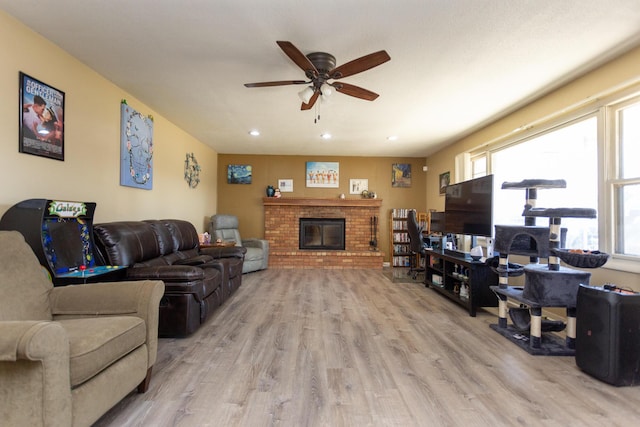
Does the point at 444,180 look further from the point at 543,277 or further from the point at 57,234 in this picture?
the point at 57,234

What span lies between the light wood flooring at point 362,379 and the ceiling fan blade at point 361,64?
2279 mm

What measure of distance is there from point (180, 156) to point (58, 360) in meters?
4.16

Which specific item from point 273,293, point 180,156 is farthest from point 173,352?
point 180,156

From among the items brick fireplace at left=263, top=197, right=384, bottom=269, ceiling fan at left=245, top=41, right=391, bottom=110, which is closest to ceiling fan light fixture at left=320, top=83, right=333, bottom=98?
ceiling fan at left=245, top=41, right=391, bottom=110

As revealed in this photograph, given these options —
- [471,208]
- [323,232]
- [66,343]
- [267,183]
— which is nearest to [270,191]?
[267,183]

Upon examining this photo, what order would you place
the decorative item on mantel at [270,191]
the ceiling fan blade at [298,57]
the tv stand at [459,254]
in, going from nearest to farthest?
1. the ceiling fan blade at [298,57]
2. the tv stand at [459,254]
3. the decorative item on mantel at [270,191]

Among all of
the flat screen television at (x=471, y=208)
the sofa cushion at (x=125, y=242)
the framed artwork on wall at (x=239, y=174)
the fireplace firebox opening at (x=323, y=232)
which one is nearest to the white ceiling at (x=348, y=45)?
the flat screen television at (x=471, y=208)

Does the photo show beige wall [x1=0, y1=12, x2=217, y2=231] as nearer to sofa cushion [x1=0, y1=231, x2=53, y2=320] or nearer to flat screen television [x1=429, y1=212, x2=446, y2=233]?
sofa cushion [x1=0, y1=231, x2=53, y2=320]

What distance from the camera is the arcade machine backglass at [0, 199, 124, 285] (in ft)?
6.49

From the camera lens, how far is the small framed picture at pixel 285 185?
6.74 metres

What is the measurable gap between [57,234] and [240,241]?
399cm

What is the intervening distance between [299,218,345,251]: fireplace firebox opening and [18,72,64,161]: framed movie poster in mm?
4657

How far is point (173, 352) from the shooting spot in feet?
7.69

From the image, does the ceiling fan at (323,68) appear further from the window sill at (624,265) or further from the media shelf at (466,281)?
the window sill at (624,265)
